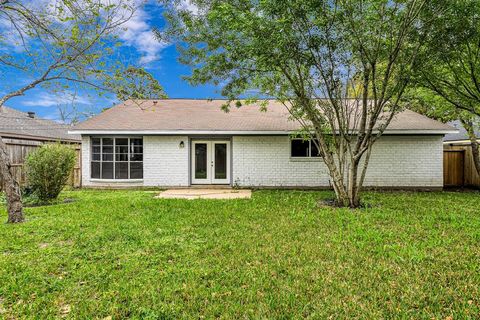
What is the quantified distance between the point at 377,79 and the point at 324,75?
6.16 ft

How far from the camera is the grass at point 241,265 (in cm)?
300

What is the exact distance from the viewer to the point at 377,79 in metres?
9.03

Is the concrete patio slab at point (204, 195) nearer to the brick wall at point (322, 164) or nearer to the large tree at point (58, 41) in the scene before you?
the brick wall at point (322, 164)

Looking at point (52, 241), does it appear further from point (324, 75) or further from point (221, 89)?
point (324, 75)

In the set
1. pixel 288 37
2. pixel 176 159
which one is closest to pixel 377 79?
pixel 288 37

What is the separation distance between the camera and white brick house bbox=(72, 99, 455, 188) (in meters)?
12.4

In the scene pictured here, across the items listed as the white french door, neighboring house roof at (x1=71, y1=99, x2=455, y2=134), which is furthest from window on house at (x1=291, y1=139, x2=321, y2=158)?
the white french door

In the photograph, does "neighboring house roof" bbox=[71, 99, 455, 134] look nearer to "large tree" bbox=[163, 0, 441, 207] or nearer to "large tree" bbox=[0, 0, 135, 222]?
"large tree" bbox=[163, 0, 441, 207]

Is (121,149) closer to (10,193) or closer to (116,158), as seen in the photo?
(116,158)


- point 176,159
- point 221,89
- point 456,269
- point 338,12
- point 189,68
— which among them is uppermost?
point 338,12

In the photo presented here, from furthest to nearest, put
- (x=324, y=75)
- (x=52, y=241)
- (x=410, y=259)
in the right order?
(x=324, y=75)
(x=52, y=241)
(x=410, y=259)

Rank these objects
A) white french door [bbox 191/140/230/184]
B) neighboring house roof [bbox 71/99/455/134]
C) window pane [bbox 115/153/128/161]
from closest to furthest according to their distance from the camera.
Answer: neighboring house roof [bbox 71/99/455/134]
window pane [bbox 115/153/128/161]
white french door [bbox 191/140/230/184]

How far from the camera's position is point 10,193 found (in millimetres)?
6570

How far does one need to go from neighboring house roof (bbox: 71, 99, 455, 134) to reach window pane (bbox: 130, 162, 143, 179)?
1515 millimetres
